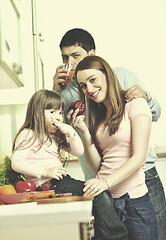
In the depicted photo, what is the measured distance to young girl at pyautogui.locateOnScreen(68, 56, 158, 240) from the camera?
1.61 m

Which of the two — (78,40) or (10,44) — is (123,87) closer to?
(78,40)

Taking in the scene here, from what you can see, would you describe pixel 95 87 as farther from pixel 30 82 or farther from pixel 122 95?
pixel 30 82

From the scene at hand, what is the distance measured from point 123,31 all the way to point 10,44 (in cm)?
232

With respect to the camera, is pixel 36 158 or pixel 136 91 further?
pixel 136 91

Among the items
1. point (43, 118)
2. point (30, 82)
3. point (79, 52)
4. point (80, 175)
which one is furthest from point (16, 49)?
point (80, 175)

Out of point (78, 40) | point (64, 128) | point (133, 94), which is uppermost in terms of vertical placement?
point (78, 40)

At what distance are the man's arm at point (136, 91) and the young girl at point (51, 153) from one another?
0.32m

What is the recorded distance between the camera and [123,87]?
2035 millimetres

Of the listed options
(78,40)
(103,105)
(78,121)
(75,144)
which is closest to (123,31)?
(78,40)

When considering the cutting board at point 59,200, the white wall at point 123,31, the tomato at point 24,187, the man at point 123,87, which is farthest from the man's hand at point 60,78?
the white wall at point 123,31

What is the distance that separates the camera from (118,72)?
2051 millimetres

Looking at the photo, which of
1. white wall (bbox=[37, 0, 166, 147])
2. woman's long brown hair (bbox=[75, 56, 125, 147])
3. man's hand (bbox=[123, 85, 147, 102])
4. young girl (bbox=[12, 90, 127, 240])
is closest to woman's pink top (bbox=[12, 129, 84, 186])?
young girl (bbox=[12, 90, 127, 240])

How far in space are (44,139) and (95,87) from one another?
33 cm

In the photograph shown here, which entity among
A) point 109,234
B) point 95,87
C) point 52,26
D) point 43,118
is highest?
point 52,26
